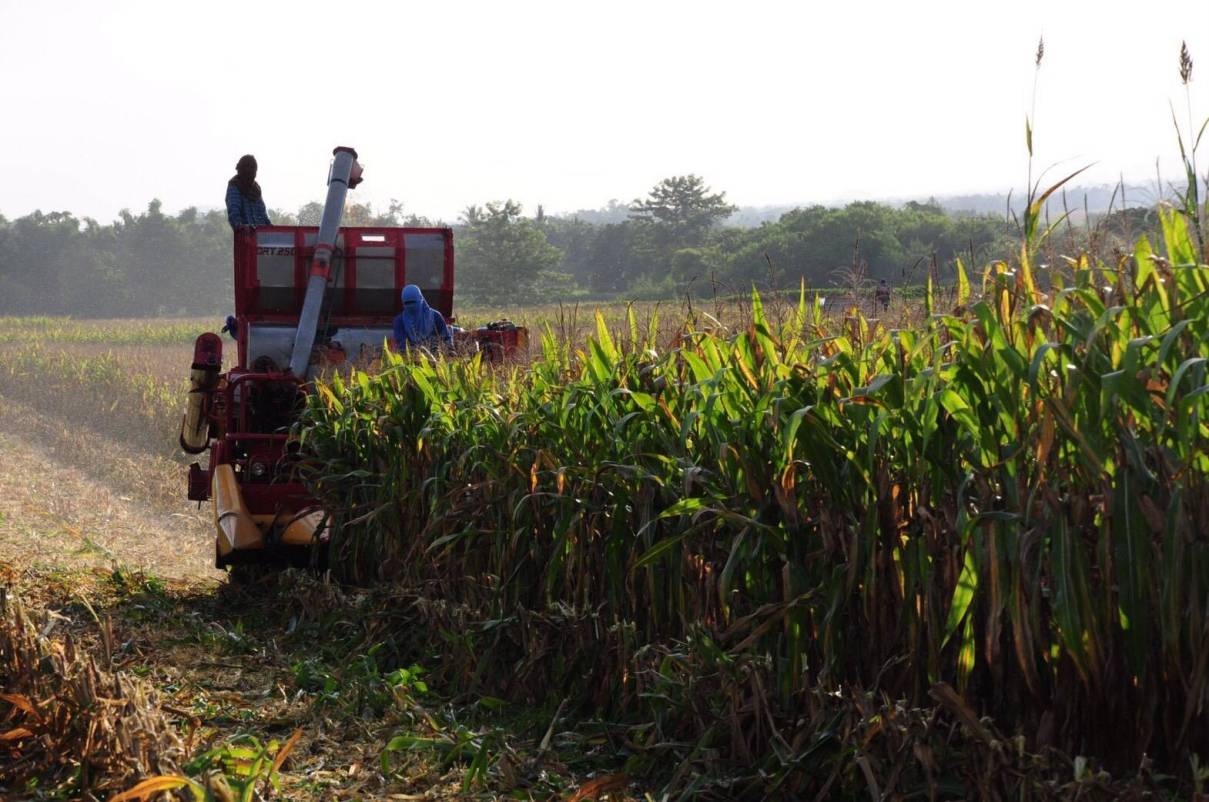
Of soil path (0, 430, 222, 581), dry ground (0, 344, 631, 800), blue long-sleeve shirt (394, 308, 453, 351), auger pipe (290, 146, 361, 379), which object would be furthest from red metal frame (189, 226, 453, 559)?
dry ground (0, 344, 631, 800)

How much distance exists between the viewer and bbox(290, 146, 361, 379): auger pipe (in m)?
7.83

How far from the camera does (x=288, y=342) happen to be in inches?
332

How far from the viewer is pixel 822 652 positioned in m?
3.55

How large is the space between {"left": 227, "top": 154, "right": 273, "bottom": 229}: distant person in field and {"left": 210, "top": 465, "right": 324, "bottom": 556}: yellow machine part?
2691 millimetres

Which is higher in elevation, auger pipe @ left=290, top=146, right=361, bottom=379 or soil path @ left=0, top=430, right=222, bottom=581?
auger pipe @ left=290, top=146, right=361, bottom=379

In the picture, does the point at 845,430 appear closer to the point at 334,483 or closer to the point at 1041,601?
the point at 1041,601

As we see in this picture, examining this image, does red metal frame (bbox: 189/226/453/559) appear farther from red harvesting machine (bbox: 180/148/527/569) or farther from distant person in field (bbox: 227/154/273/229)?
distant person in field (bbox: 227/154/273/229)

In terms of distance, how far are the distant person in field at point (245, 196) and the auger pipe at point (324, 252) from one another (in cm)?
80

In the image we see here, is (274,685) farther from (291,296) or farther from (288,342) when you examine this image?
(291,296)

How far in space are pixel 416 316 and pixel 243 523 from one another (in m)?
1.96

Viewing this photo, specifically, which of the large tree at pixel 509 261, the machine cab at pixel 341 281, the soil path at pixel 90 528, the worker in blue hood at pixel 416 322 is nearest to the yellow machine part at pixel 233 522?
the soil path at pixel 90 528

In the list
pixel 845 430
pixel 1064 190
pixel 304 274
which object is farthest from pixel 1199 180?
pixel 304 274

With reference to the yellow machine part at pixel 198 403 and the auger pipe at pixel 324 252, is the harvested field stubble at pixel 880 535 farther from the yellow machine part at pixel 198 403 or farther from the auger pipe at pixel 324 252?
the yellow machine part at pixel 198 403

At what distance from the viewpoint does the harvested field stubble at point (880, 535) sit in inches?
112
